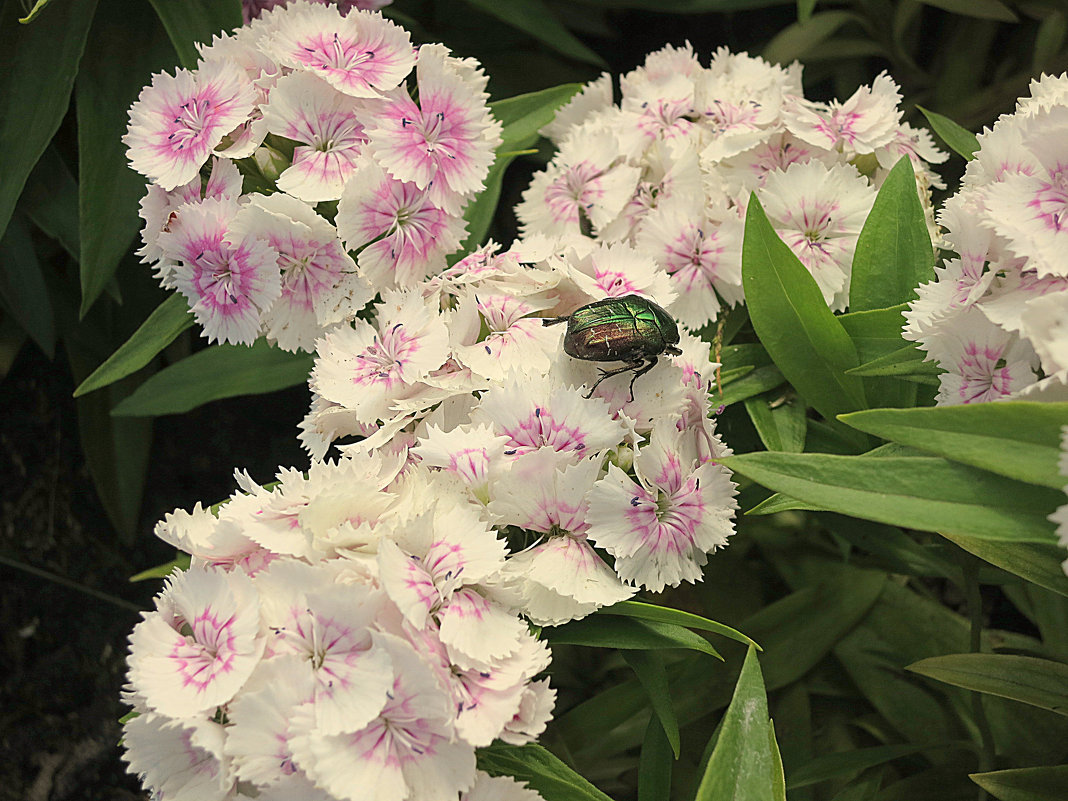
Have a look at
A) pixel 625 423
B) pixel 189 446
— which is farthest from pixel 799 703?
pixel 189 446

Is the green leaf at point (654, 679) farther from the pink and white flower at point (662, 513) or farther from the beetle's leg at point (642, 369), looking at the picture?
the beetle's leg at point (642, 369)

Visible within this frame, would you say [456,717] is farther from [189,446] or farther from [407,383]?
[189,446]

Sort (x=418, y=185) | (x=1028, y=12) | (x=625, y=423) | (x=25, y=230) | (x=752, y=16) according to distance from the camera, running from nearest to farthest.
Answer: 1. (x=625, y=423)
2. (x=418, y=185)
3. (x=25, y=230)
4. (x=1028, y=12)
5. (x=752, y=16)

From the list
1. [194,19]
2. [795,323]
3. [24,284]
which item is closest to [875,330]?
[795,323]

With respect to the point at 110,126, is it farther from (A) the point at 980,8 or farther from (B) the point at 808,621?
(A) the point at 980,8

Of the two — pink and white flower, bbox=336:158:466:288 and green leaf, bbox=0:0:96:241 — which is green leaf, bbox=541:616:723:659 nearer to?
pink and white flower, bbox=336:158:466:288

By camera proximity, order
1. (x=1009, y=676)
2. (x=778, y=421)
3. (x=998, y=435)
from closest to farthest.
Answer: (x=998, y=435) < (x=1009, y=676) < (x=778, y=421)
